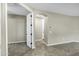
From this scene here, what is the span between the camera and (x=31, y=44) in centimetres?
398

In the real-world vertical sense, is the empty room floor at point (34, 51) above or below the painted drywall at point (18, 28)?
below

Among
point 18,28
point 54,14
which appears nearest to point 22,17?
point 18,28

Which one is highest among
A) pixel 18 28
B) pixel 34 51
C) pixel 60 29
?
pixel 18 28

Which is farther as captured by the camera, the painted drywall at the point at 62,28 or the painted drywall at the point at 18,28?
the painted drywall at the point at 62,28

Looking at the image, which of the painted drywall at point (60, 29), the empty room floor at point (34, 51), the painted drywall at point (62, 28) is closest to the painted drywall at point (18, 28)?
the empty room floor at point (34, 51)

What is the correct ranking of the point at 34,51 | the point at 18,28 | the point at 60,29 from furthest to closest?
the point at 60,29 < the point at 34,51 < the point at 18,28

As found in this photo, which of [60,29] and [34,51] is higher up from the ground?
[60,29]

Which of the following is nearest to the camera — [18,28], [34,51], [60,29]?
[18,28]

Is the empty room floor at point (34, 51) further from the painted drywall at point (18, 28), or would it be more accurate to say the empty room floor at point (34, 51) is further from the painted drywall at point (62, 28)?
the painted drywall at point (62, 28)

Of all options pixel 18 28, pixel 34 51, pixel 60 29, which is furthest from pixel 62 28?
pixel 18 28

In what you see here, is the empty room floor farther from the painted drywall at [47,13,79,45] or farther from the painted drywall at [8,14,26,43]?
the painted drywall at [47,13,79,45]

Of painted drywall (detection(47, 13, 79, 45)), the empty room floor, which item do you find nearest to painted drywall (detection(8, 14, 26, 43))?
the empty room floor

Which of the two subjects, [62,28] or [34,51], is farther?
[62,28]

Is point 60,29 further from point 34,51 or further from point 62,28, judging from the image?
point 34,51
